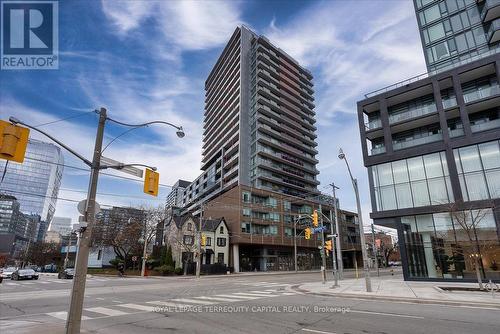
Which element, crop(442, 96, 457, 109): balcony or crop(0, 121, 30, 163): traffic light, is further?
crop(442, 96, 457, 109): balcony

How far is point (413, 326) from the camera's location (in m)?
8.83

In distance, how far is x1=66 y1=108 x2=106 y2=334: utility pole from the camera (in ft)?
24.1

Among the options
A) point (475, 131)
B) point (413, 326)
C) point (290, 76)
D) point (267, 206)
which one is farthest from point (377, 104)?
point (290, 76)

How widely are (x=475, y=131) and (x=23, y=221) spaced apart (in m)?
111

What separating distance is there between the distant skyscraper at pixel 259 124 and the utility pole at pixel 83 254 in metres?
60.9

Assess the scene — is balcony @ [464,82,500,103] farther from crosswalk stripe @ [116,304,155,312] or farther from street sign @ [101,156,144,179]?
crosswalk stripe @ [116,304,155,312]

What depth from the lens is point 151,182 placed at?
1071 cm

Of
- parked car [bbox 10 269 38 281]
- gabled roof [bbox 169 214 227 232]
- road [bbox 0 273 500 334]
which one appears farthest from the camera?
gabled roof [bbox 169 214 227 232]

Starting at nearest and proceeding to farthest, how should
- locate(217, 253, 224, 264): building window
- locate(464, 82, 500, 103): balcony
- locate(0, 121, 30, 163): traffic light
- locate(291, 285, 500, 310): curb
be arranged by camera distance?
locate(0, 121, 30, 163): traffic light → locate(291, 285, 500, 310): curb → locate(464, 82, 500, 103): balcony → locate(217, 253, 224, 264): building window

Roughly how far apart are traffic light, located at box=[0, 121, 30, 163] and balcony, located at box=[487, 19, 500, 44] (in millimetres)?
39968

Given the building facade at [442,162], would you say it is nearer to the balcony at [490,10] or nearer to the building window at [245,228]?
the balcony at [490,10]

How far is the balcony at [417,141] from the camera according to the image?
3003cm

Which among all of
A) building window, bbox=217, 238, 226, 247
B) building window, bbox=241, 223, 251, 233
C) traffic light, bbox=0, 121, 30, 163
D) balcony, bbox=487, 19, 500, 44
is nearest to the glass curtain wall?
balcony, bbox=487, 19, 500, 44

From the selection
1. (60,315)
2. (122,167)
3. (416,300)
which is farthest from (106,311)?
(416,300)
